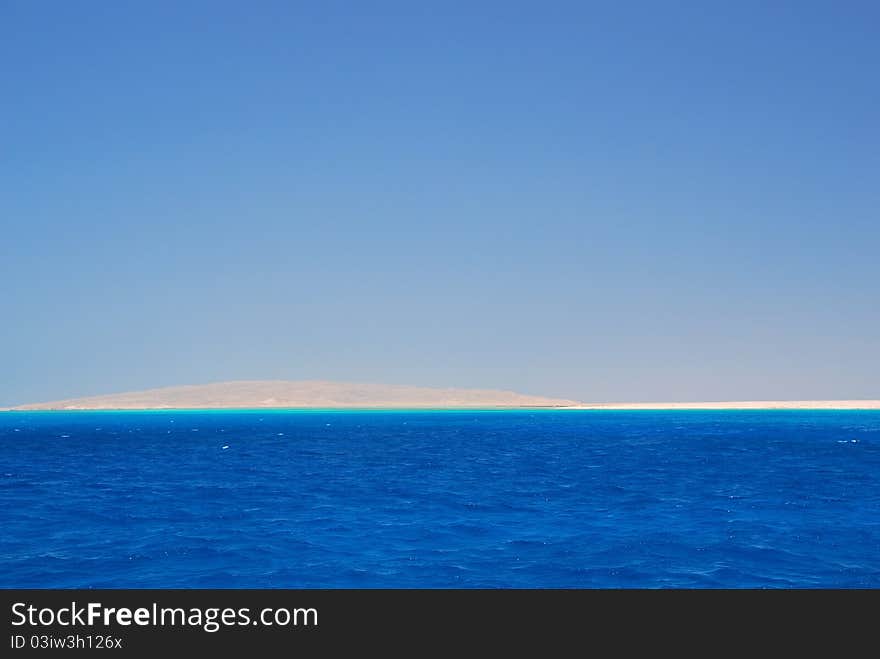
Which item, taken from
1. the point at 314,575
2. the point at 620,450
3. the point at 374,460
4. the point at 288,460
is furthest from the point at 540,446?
the point at 314,575

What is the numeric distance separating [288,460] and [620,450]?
48.2 meters

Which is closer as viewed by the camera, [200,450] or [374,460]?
[374,460]
